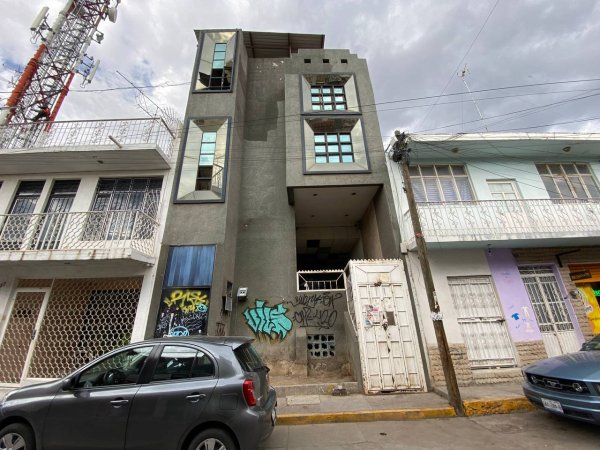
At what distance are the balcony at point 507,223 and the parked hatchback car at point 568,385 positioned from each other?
11.3 ft

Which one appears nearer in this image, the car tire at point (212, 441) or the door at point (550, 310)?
the car tire at point (212, 441)

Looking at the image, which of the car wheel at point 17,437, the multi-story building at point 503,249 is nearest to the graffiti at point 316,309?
the multi-story building at point 503,249

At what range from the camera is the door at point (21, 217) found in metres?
8.11

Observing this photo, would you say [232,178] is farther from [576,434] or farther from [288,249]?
[576,434]

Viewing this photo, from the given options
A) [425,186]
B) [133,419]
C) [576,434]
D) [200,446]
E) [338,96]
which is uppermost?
[338,96]

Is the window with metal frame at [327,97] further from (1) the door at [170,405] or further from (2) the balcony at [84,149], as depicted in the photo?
(1) the door at [170,405]

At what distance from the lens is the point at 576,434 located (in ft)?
13.9

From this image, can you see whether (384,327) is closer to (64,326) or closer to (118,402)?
(118,402)

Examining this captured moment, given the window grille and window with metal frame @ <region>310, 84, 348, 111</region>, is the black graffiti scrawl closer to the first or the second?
the window grille

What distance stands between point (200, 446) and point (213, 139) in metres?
9.13

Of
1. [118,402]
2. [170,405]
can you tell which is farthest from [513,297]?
[118,402]

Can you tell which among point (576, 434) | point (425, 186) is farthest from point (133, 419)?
point (425, 186)

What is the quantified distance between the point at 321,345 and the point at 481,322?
482cm

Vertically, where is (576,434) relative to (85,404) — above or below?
below
